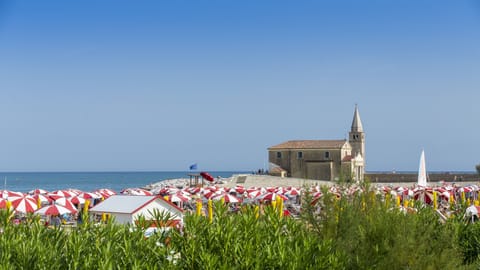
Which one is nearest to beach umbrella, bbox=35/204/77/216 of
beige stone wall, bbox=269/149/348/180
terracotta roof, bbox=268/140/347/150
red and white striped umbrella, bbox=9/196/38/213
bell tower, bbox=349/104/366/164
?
red and white striped umbrella, bbox=9/196/38/213

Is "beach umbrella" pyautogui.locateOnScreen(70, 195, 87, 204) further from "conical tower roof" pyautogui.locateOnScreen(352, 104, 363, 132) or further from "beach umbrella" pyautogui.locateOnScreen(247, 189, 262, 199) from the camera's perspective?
"conical tower roof" pyautogui.locateOnScreen(352, 104, 363, 132)

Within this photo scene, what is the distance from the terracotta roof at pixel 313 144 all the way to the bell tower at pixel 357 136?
11.2m

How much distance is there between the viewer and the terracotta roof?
256ft

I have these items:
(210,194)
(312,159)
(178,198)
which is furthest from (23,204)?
(312,159)

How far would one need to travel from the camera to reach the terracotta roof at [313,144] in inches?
3076

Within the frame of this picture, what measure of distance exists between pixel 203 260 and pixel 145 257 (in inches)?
45.2

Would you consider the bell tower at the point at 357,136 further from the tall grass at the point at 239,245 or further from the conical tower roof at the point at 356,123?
the tall grass at the point at 239,245

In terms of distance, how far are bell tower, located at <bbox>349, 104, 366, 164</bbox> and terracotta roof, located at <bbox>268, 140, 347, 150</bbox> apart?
11235 millimetres

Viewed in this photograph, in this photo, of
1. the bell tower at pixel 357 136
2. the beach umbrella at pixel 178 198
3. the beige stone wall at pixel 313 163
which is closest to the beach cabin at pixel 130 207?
the beach umbrella at pixel 178 198

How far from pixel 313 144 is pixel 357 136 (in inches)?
563

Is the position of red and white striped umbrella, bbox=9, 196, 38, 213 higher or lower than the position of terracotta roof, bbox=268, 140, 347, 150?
lower

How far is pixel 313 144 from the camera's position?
260 ft

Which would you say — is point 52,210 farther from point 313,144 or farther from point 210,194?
point 313,144

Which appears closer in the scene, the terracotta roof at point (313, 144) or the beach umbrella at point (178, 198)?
the beach umbrella at point (178, 198)
